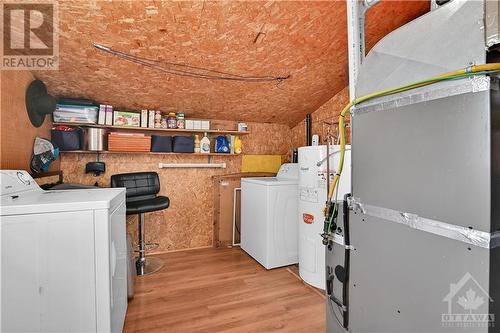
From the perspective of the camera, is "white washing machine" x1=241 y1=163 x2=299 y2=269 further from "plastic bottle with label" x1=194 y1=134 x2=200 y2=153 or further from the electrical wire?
the electrical wire

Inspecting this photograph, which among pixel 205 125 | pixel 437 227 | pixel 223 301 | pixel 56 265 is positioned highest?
pixel 205 125

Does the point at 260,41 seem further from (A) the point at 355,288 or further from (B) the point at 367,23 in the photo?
(A) the point at 355,288

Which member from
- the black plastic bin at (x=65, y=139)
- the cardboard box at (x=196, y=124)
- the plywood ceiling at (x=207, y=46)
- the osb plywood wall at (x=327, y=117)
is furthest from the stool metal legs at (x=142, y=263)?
the osb plywood wall at (x=327, y=117)

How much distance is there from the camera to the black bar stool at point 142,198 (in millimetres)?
2357

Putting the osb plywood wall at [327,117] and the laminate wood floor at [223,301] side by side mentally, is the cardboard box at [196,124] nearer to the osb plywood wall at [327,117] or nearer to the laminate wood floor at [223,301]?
the osb plywood wall at [327,117]

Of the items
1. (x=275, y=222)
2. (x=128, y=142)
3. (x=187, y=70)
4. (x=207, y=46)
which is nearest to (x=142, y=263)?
(x=128, y=142)

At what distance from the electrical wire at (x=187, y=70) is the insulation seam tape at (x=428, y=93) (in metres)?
1.55

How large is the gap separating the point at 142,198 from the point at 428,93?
2614mm

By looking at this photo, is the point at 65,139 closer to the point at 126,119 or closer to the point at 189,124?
the point at 126,119

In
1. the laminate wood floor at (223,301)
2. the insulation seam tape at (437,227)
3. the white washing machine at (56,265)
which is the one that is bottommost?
the laminate wood floor at (223,301)

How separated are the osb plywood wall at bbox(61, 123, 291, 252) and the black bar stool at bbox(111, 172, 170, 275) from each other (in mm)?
301

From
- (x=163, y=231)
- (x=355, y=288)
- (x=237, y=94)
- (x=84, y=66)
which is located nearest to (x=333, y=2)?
(x=237, y=94)

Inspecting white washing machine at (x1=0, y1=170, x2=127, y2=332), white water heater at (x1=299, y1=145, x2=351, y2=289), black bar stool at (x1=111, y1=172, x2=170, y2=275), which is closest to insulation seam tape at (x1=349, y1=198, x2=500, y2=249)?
white water heater at (x1=299, y1=145, x2=351, y2=289)

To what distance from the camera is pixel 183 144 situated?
295 centimetres
